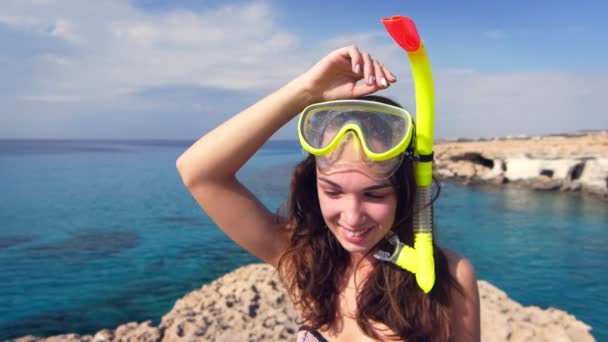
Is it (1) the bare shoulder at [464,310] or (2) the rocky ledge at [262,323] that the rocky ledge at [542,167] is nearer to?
(2) the rocky ledge at [262,323]

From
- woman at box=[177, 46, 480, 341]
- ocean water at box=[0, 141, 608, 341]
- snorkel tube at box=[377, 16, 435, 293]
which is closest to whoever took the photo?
snorkel tube at box=[377, 16, 435, 293]

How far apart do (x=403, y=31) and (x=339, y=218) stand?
2.34ft

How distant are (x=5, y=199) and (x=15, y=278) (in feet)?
56.6

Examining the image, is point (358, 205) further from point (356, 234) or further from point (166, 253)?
point (166, 253)

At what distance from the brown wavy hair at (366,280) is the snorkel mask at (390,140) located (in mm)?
56

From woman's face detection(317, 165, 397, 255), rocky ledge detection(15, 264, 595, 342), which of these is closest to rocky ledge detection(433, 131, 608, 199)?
rocky ledge detection(15, 264, 595, 342)

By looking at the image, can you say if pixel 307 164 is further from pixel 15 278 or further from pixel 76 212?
pixel 76 212

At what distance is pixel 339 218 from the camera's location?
1651 mm

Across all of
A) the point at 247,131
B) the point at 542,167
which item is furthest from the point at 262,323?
the point at 542,167

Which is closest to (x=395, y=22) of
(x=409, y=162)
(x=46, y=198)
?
(x=409, y=162)

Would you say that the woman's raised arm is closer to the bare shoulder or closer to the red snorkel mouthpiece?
the red snorkel mouthpiece

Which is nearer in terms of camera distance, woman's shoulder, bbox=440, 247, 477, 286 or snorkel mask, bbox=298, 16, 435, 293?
snorkel mask, bbox=298, 16, 435, 293

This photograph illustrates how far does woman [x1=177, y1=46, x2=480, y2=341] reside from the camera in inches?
63.6

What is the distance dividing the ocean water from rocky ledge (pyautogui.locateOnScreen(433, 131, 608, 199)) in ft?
7.15
